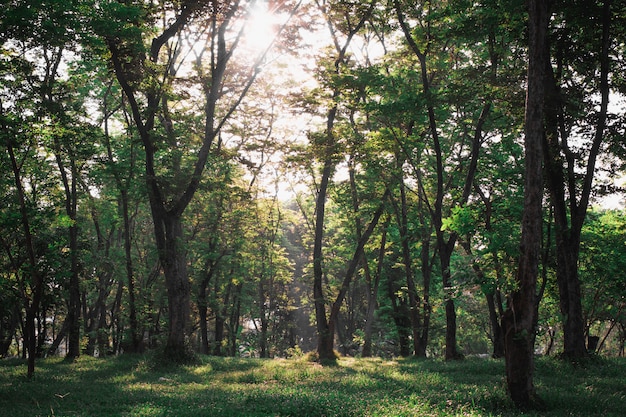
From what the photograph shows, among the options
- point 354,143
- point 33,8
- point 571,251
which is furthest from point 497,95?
point 33,8

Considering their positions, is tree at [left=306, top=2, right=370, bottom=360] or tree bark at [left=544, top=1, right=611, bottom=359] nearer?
tree bark at [left=544, top=1, right=611, bottom=359]

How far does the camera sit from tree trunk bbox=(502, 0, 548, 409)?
9156 mm

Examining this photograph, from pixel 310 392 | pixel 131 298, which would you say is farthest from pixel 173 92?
pixel 310 392

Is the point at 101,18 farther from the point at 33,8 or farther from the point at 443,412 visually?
the point at 443,412

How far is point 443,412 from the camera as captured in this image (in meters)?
8.41

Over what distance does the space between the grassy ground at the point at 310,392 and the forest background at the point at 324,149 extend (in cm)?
173

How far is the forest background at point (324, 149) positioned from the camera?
13164mm

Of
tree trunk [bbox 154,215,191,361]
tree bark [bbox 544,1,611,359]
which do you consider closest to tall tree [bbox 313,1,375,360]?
tree trunk [bbox 154,215,191,361]

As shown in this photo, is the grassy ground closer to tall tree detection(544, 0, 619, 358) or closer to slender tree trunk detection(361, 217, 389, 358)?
tall tree detection(544, 0, 619, 358)

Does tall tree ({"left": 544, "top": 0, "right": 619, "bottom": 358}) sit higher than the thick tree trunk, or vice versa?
tall tree ({"left": 544, "top": 0, "right": 619, "bottom": 358})

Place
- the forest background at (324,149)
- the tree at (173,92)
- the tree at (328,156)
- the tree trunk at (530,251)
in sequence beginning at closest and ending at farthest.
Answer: the tree trunk at (530,251)
the forest background at (324,149)
the tree at (173,92)
the tree at (328,156)

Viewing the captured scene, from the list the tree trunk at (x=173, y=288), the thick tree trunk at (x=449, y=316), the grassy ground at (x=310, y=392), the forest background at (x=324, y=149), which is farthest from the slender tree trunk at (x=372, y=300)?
the tree trunk at (x=173, y=288)

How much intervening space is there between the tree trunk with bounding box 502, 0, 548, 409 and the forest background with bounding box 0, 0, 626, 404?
0.44 metres

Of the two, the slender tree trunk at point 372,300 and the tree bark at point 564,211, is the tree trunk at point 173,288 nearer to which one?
the slender tree trunk at point 372,300
